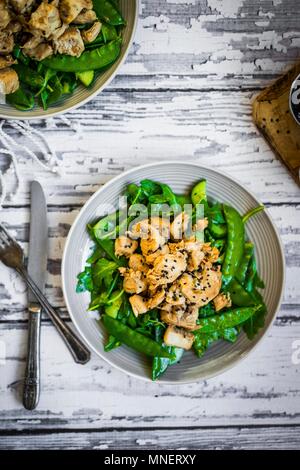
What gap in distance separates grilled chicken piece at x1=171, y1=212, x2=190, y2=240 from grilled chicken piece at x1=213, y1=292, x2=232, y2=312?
8.5 inches

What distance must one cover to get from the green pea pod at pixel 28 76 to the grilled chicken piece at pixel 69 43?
3.8 inches

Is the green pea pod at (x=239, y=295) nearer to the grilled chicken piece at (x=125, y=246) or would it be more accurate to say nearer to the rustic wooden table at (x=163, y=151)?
the rustic wooden table at (x=163, y=151)

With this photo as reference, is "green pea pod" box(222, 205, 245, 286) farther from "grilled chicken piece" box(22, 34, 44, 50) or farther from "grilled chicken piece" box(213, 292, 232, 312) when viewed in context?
"grilled chicken piece" box(22, 34, 44, 50)

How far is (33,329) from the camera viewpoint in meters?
1.64

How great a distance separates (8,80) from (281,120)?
84 cm

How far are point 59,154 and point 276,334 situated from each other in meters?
0.94

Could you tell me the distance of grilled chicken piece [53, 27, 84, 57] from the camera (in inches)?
57.2

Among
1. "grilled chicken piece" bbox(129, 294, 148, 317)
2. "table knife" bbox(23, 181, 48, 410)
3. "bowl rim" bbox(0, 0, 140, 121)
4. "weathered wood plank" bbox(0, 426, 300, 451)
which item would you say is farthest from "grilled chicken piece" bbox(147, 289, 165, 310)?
"bowl rim" bbox(0, 0, 140, 121)

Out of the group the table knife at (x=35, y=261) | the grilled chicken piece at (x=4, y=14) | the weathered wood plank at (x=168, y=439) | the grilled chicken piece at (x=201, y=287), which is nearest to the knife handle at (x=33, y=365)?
the table knife at (x=35, y=261)

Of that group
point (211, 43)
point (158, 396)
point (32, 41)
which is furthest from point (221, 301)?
point (32, 41)

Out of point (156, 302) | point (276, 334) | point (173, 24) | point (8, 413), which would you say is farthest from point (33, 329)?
point (173, 24)

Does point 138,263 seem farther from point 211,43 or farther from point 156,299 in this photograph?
point 211,43

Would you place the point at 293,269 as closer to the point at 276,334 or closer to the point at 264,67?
the point at 276,334

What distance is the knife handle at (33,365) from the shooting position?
1638mm
